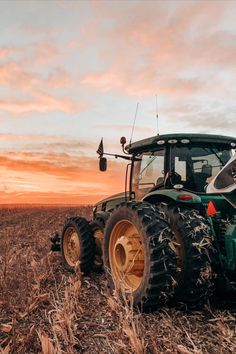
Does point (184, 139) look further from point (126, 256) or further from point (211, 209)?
point (126, 256)

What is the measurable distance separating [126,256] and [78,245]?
238 centimetres

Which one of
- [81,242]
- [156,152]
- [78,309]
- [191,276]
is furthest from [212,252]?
[81,242]

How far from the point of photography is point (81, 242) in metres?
6.94

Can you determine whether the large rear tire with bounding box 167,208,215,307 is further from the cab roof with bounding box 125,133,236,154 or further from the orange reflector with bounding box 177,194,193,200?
the cab roof with bounding box 125,133,236,154

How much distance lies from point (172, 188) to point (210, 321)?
1845mm

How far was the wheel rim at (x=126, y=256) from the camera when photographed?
491 cm

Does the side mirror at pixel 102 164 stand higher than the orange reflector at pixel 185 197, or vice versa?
the side mirror at pixel 102 164

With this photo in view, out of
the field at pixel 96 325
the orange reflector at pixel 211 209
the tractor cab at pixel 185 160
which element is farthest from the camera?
the tractor cab at pixel 185 160

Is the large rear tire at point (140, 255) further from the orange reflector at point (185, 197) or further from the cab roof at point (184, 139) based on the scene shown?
the cab roof at point (184, 139)

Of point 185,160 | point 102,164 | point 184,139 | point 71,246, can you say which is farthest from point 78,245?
point 184,139

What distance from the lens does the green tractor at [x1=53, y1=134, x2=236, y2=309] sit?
4.40 m

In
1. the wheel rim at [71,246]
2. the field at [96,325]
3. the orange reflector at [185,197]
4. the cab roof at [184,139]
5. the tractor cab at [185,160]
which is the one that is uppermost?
the cab roof at [184,139]

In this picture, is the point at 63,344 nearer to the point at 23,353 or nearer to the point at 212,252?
the point at 23,353

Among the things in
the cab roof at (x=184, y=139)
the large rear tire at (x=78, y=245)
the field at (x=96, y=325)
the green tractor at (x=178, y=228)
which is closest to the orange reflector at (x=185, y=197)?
the green tractor at (x=178, y=228)
